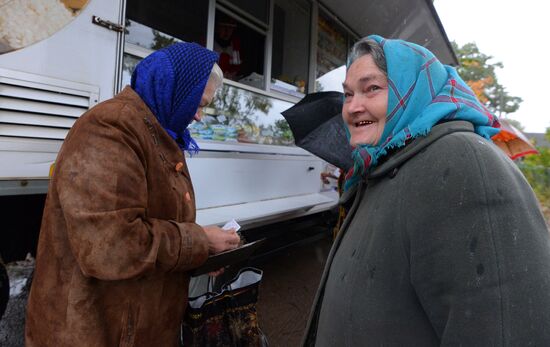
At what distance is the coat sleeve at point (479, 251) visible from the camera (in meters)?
0.65

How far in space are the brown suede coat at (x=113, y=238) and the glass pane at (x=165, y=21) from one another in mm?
1345

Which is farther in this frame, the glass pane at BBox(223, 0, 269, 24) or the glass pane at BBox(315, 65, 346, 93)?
the glass pane at BBox(315, 65, 346, 93)

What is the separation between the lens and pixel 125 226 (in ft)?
3.46

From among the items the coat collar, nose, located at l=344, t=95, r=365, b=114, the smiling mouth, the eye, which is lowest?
the coat collar

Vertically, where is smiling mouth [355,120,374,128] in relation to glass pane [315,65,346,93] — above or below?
below

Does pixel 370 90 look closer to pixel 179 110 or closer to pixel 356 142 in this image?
pixel 356 142

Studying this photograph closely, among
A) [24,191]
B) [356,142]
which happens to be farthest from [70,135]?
[356,142]

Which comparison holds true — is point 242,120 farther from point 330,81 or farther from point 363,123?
point 363,123

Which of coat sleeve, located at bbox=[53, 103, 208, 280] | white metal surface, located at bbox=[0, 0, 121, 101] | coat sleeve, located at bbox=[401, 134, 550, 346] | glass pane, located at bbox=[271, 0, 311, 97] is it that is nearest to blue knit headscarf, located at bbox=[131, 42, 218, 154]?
coat sleeve, located at bbox=[53, 103, 208, 280]

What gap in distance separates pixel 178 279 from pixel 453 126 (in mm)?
1130

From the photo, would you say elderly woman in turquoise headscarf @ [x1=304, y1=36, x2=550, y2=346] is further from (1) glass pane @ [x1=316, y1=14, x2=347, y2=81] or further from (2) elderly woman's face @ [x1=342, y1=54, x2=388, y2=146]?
(1) glass pane @ [x1=316, y1=14, x2=347, y2=81]

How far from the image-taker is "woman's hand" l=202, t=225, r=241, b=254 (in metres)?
1.36

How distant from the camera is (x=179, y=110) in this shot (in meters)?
1.37

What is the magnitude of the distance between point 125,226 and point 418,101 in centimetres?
97
